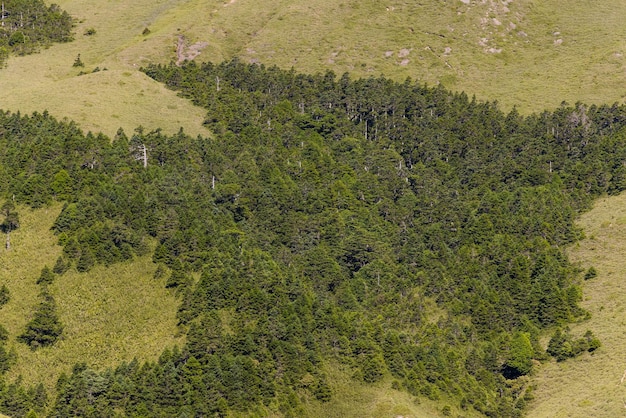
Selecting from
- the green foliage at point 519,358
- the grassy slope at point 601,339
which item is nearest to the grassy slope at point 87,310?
the green foliage at point 519,358

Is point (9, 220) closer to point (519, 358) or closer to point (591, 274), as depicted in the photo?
point (519, 358)

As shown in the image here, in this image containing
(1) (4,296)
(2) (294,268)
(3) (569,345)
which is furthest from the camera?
(2) (294,268)

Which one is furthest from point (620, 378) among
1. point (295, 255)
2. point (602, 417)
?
point (295, 255)

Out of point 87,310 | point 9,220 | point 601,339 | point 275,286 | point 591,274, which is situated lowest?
point 591,274

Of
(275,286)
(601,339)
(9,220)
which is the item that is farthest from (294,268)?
(601,339)

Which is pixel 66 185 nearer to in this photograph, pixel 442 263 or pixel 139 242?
pixel 139 242

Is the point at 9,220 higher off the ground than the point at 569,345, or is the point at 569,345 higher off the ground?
the point at 9,220

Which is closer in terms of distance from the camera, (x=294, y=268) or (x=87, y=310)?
(x=87, y=310)
